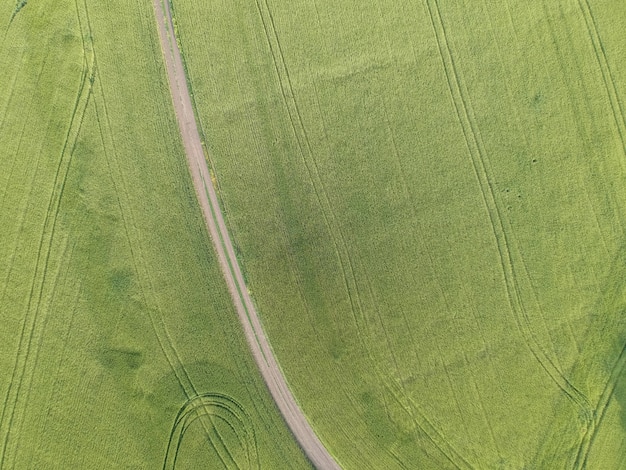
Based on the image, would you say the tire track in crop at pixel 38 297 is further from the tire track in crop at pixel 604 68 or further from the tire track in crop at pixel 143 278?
the tire track in crop at pixel 604 68

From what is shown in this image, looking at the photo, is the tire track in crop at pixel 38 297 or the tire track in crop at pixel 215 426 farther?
the tire track in crop at pixel 215 426

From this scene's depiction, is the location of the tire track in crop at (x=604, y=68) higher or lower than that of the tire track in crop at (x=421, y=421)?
higher

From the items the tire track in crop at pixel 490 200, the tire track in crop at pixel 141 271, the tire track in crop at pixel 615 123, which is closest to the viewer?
the tire track in crop at pixel 615 123

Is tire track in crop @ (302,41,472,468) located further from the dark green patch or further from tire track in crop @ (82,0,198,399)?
the dark green patch

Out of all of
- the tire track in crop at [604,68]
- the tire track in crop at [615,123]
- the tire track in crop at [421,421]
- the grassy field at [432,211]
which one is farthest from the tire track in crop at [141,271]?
the tire track in crop at [604,68]

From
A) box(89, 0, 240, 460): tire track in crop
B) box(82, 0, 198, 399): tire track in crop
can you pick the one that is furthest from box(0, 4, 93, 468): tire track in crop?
box(82, 0, 198, 399): tire track in crop
